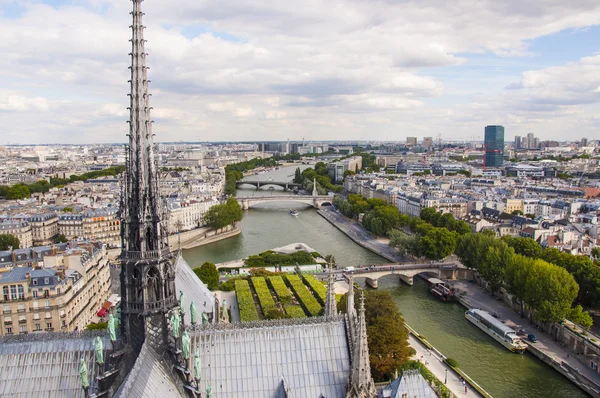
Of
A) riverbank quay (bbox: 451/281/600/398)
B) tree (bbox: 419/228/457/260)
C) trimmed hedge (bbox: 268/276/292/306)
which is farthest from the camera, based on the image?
tree (bbox: 419/228/457/260)

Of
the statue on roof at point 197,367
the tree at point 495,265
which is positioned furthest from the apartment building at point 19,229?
the statue on roof at point 197,367

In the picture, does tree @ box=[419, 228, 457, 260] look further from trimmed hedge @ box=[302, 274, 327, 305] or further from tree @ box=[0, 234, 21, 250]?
tree @ box=[0, 234, 21, 250]

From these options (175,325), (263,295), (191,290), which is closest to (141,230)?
(175,325)

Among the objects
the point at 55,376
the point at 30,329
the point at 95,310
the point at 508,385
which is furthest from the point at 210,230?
the point at 55,376

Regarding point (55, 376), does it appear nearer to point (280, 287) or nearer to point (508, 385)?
point (508, 385)

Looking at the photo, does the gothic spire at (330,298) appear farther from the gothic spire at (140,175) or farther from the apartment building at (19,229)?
the apartment building at (19,229)

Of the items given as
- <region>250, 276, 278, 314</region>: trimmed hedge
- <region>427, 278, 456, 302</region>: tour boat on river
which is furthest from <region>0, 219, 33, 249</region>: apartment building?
<region>427, 278, 456, 302</region>: tour boat on river

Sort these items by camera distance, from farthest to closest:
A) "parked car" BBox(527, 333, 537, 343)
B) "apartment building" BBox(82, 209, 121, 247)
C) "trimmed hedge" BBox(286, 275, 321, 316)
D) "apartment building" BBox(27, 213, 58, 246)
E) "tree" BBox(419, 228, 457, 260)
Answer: "apartment building" BBox(82, 209, 121, 247) < "apartment building" BBox(27, 213, 58, 246) < "tree" BBox(419, 228, 457, 260) < "trimmed hedge" BBox(286, 275, 321, 316) < "parked car" BBox(527, 333, 537, 343)

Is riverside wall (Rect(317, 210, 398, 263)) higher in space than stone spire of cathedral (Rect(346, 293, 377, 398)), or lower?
lower

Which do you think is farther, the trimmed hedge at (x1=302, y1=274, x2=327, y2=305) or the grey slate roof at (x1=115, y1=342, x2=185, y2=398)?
the trimmed hedge at (x1=302, y1=274, x2=327, y2=305)
